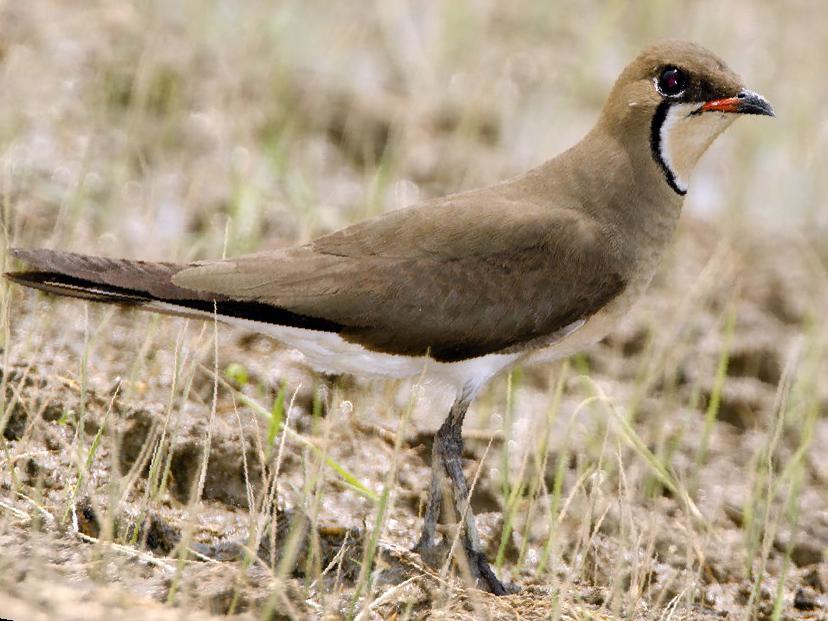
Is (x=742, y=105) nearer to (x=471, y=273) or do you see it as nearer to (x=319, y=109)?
(x=471, y=273)

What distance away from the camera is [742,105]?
169 inches

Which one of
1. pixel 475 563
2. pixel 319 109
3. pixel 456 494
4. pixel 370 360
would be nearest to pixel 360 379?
pixel 370 360

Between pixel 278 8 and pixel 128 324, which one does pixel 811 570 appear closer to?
pixel 128 324

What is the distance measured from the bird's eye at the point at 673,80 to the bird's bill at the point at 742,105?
0.32 ft

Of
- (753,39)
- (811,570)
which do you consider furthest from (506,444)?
(753,39)

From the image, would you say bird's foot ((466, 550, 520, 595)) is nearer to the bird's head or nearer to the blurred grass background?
the bird's head

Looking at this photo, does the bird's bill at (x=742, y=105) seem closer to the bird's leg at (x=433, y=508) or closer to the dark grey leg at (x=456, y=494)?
the dark grey leg at (x=456, y=494)

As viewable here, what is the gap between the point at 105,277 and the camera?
146 inches

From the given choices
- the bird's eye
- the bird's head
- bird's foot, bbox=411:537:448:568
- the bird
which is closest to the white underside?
the bird

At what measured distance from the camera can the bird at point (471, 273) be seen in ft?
12.8

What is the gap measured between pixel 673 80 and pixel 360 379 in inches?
63.0

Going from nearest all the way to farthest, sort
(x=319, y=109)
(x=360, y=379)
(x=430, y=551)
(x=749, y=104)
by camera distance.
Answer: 1. (x=430, y=551)
2. (x=749, y=104)
3. (x=360, y=379)
4. (x=319, y=109)

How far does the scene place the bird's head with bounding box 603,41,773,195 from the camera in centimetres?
433

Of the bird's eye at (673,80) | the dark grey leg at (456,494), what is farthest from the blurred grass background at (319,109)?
the bird's eye at (673,80)
